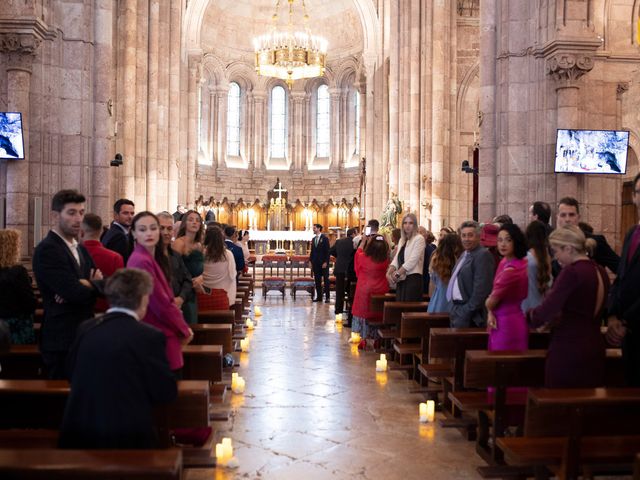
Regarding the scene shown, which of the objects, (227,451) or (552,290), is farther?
(227,451)

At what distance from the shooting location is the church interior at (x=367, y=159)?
19.2 feet

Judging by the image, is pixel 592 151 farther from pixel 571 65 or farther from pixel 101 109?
pixel 101 109

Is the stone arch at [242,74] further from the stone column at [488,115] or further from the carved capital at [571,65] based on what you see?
the carved capital at [571,65]

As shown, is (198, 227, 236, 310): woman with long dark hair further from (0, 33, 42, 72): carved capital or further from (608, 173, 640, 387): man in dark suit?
(608, 173, 640, 387): man in dark suit

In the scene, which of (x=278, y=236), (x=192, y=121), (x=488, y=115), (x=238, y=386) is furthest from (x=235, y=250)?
(x=278, y=236)

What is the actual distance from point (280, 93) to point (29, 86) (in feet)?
95.5

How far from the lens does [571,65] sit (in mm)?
11602

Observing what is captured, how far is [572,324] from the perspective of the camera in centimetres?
484

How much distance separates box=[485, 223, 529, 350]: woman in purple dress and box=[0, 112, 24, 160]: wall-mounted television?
6885mm

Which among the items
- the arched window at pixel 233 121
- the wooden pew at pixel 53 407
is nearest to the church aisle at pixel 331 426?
the wooden pew at pixel 53 407

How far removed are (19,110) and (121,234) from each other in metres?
4.35

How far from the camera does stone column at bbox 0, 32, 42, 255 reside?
33.8ft

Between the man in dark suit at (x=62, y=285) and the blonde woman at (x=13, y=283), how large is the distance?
517 millimetres

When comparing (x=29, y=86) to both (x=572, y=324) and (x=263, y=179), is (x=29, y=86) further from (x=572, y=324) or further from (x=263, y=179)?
(x=263, y=179)
